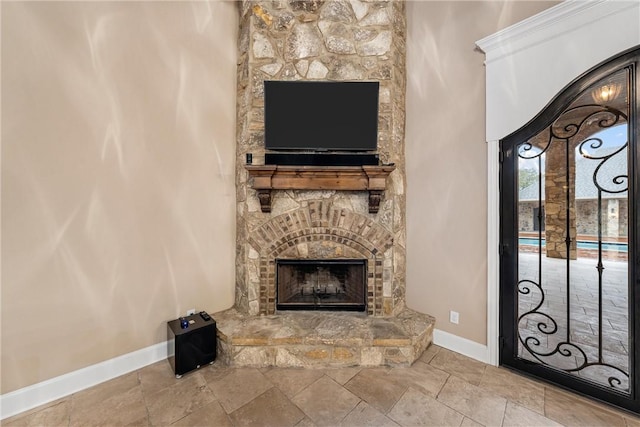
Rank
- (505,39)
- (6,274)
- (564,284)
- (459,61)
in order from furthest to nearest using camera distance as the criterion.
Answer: (459,61), (505,39), (564,284), (6,274)

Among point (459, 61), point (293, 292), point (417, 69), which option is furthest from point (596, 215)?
point (293, 292)

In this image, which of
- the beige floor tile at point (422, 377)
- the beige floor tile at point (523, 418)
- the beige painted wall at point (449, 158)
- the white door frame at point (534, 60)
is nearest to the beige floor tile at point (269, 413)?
the beige floor tile at point (422, 377)

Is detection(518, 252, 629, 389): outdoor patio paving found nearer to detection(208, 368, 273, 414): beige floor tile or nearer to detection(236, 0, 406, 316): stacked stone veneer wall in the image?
detection(236, 0, 406, 316): stacked stone veneer wall

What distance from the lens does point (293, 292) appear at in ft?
8.61

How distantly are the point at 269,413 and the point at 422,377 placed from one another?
3.83ft

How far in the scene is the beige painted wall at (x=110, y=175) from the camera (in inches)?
64.2

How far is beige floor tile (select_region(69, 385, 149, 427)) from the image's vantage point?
61.0 inches

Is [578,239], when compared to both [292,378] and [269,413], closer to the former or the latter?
[292,378]

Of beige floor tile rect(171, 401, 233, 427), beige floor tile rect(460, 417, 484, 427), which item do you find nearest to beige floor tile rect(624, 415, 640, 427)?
beige floor tile rect(460, 417, 484, 427)

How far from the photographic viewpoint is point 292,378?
1.95 m

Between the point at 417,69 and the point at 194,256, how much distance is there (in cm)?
288

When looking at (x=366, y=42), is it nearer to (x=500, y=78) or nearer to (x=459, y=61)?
(x=459, y=61)

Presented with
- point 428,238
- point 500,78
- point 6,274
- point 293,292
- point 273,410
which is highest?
point 500,78

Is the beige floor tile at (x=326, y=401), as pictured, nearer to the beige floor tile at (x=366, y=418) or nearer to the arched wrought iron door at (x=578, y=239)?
the beige floor tile at (x=366, y=418)
